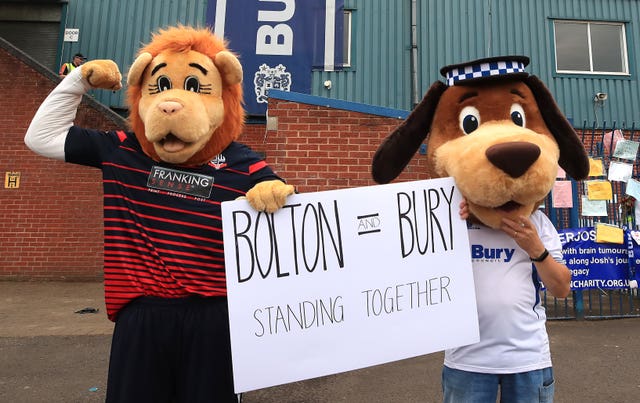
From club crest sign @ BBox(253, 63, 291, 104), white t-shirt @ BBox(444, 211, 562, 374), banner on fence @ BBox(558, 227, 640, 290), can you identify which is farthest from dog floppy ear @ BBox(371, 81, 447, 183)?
club crest sign @ BBox(253, 63, 291, 104)

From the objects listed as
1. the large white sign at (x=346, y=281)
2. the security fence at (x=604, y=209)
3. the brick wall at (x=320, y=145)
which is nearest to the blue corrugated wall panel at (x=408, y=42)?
the security fence at (x=604, y=209)

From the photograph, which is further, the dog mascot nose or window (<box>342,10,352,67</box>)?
window (<box>342,10,352,67</box>)

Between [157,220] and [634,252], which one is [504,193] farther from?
[634,252]

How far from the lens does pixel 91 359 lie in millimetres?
3959

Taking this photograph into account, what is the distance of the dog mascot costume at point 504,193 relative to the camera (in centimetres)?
148

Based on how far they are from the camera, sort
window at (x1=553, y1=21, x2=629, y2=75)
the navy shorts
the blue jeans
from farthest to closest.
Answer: window at (x1=553, y1=21, x2=629, y2=75) → the navy shorts → the blue jeans

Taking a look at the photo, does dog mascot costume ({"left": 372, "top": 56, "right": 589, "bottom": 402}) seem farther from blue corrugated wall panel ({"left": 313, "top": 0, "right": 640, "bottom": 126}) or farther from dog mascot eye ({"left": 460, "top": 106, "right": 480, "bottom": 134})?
blue corrugated wall panel ({"left": 313, "top": 0, "right": 640, "bottom": 126})

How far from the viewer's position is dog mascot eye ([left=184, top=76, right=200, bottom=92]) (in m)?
1.86

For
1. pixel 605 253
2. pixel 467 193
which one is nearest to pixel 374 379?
pixel 467 193

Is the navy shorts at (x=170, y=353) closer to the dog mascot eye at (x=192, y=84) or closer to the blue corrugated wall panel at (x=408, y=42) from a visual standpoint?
the dog mascot eye at (x=192, y=84)

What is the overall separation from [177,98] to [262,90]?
6876mm

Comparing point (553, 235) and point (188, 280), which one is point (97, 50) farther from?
point (553, 235)

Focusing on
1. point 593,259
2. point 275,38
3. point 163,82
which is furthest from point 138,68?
point 275,38

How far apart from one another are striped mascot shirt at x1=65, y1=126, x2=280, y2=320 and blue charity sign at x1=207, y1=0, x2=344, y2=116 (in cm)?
667
